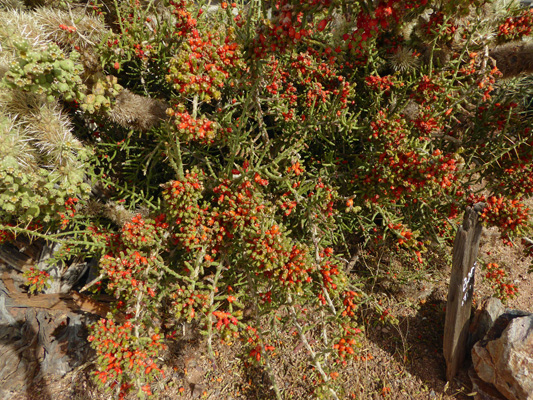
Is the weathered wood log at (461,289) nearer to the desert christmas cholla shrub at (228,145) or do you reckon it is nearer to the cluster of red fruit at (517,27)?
the desert christmas cholla shrub at (228,145)

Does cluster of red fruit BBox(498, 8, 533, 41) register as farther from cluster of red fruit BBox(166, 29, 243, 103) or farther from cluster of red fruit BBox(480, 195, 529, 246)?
cluster of red fruit BBox(166, 29, 243, 103)

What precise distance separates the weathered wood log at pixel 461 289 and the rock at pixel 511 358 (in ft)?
0.70

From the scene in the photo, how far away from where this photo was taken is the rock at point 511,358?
243 centimetres

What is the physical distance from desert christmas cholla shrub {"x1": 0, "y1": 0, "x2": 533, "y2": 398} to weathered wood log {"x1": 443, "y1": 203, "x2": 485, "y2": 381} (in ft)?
0.69

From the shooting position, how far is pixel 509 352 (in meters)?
2.50

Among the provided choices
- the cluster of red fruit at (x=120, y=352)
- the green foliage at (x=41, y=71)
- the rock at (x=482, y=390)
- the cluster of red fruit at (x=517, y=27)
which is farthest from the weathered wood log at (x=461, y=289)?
the green foliage at (x=41, y=71)

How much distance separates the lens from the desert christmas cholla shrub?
1.60 meters

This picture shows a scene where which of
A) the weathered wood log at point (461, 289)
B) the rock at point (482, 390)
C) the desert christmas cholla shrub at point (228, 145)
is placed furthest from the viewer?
the rock at point (482, 390)

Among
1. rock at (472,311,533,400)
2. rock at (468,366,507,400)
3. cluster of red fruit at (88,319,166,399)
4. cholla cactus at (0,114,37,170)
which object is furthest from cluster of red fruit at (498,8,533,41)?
cholla cactus at (0,114,37,170)

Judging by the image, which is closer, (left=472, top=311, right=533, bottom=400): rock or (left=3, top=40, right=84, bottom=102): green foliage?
(left=3, top=40, right=84, bottom=102): green foliage

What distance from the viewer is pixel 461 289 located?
8.16 feet

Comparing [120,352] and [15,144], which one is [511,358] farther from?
[15,144]

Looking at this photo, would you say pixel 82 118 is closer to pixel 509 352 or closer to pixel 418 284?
pixel 418 284

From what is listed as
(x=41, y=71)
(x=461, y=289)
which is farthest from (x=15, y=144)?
(x=461, y=289)
